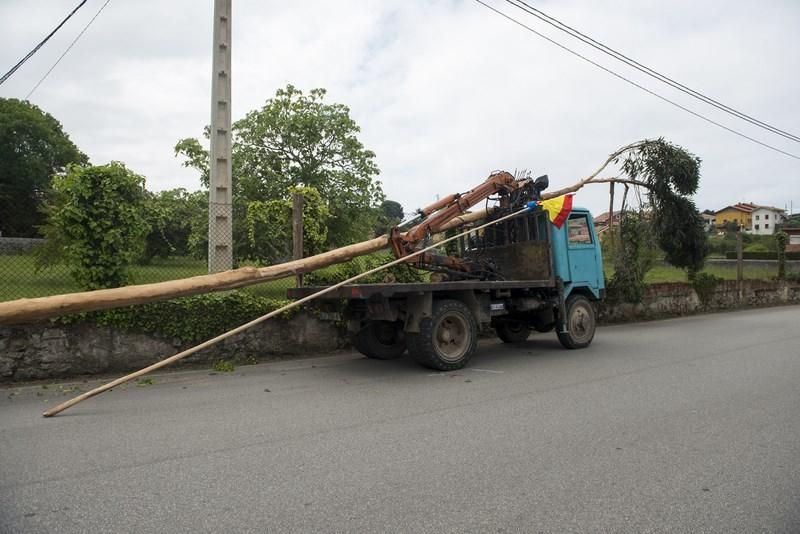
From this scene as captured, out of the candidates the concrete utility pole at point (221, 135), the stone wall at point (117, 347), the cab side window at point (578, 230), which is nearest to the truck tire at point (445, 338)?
the stone wall at point (117, 347)

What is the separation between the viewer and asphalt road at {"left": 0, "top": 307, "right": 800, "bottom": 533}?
9.98 ft

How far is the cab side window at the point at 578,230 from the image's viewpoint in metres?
9.42

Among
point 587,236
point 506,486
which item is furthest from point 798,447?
point 587,236

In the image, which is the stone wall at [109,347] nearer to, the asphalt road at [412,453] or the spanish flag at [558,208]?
the asphalt road at [412,453]

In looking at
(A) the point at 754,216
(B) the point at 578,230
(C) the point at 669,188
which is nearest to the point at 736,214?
(A) the point at 754,216

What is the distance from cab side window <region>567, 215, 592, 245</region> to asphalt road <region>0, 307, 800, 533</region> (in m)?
2.86

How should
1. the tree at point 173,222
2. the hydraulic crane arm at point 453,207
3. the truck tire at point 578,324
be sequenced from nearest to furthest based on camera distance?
the hydraulic crane arm at point 453,207 → the tree at point 173,222 → the truck tire at point 578,324

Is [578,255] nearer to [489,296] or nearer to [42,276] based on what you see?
[489,296]

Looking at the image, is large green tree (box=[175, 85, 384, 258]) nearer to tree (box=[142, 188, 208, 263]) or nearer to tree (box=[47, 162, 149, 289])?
tree (box=[142, 188, 208, 263])

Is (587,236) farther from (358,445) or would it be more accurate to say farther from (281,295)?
(358,445)

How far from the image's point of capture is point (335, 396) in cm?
588

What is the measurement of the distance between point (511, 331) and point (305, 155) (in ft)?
39.2

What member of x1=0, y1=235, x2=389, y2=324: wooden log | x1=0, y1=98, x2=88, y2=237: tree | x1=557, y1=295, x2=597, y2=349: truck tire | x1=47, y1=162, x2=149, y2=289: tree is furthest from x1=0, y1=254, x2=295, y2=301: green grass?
x1=0, y1=98, x2=88, y2=237: tree

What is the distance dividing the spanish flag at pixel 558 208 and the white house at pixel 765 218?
125 m
